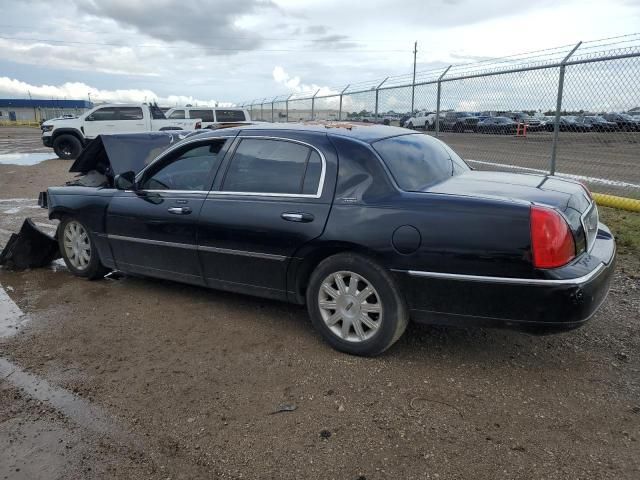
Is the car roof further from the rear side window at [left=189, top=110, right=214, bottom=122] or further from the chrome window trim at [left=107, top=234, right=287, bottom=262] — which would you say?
the rear side window at [left=189, top=110, right=214, bottom=122]

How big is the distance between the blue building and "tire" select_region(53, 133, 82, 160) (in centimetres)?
6824

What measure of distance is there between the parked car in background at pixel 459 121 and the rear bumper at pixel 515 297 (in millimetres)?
7407

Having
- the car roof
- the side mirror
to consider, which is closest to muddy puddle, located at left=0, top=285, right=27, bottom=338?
the side mirror

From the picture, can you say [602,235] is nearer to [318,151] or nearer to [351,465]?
[318,151]

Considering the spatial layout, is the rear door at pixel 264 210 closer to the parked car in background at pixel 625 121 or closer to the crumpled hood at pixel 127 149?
the crumpled hood at pixel 127 149

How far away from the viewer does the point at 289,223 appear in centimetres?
370

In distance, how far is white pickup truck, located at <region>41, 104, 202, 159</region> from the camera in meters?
19.4


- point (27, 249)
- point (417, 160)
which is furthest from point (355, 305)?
point (27, 249)

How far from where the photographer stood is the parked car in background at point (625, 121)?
6.86m

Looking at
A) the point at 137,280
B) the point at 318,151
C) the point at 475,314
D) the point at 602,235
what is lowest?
the point at 137,280

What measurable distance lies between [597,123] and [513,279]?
5.86 m

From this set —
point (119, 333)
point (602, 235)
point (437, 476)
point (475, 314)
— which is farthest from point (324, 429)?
point (602, 235)

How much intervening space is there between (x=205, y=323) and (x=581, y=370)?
2.71 m

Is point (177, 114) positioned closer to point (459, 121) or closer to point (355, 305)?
point (459, 121)
